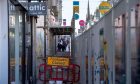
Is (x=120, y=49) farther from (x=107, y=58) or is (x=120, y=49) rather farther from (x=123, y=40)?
(x=107, y=58)

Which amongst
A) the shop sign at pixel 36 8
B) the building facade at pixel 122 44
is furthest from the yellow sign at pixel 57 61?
the building facade at pixel 122 44

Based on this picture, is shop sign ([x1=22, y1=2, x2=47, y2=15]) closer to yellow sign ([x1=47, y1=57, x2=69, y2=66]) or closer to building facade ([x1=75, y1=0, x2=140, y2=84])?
yellow sign ([x1=47, y1=57, x2=69, y2=66])

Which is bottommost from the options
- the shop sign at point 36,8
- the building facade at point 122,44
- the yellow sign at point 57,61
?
the yellow sign at point 57,61

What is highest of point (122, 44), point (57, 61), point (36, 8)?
point (36, 8)

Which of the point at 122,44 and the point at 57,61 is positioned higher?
the point at 122,44

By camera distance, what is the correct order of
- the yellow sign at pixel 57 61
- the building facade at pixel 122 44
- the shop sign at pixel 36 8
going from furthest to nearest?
1. the yellow sign at pixel 57 61
2. the shop sign at pixel 36 8
3. the building facade at pixel 122 44

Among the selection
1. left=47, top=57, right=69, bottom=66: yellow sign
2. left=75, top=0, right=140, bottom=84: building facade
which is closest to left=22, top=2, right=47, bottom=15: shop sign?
left=47, top=57, right=69, bottom=66: yellow sign

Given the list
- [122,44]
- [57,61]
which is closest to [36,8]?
[57,61]

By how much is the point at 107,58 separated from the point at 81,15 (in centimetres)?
2325

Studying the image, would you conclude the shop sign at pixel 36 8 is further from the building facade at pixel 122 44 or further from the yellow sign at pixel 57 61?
the building facade at pixel 122 44

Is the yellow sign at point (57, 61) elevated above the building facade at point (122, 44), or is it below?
below

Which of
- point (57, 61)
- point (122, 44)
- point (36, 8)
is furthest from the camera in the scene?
point (57, 61)

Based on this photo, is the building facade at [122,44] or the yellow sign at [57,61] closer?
the building facade at [122,44]

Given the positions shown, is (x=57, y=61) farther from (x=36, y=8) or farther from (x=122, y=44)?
(x=122, y=44)
